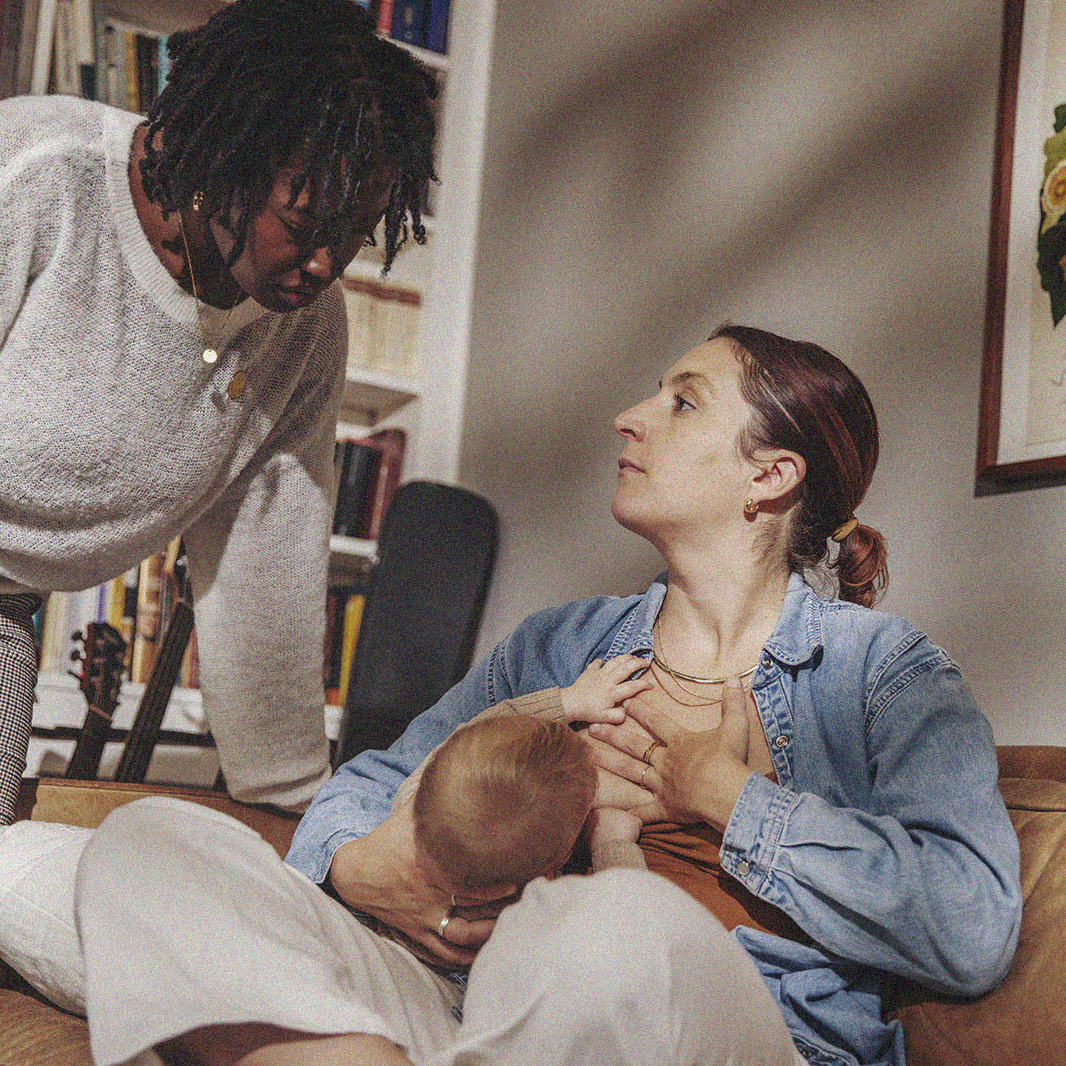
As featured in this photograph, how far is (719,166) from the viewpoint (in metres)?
2.37

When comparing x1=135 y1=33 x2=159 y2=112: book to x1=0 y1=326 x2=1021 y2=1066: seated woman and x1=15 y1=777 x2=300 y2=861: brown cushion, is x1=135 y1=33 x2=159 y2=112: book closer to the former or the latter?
x1=15 y1=777 x2=300 y2=861: brown cushion

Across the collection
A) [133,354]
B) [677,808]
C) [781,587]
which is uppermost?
[133,354]

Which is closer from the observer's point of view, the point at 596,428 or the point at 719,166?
the point at 719,166

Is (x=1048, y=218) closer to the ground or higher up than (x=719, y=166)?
closer to the ground

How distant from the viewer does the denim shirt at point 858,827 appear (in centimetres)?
104

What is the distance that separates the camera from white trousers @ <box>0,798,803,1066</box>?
83cm

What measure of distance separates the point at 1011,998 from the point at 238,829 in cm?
68

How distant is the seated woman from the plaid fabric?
1.41 feet

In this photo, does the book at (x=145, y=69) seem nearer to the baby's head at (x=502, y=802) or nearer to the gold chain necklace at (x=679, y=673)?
the gold chain necklace at (x=679, y=673)

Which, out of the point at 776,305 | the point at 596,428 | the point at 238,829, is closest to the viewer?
the point at 238,829

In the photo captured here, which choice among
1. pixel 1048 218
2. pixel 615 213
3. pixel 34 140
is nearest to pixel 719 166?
pixel 615 213

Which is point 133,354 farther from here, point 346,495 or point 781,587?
point 346,495

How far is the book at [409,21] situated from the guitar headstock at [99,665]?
76.4 inches

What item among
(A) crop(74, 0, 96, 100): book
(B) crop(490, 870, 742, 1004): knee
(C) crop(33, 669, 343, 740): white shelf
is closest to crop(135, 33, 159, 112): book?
(A) crop(74, 0, 96, 100): book
